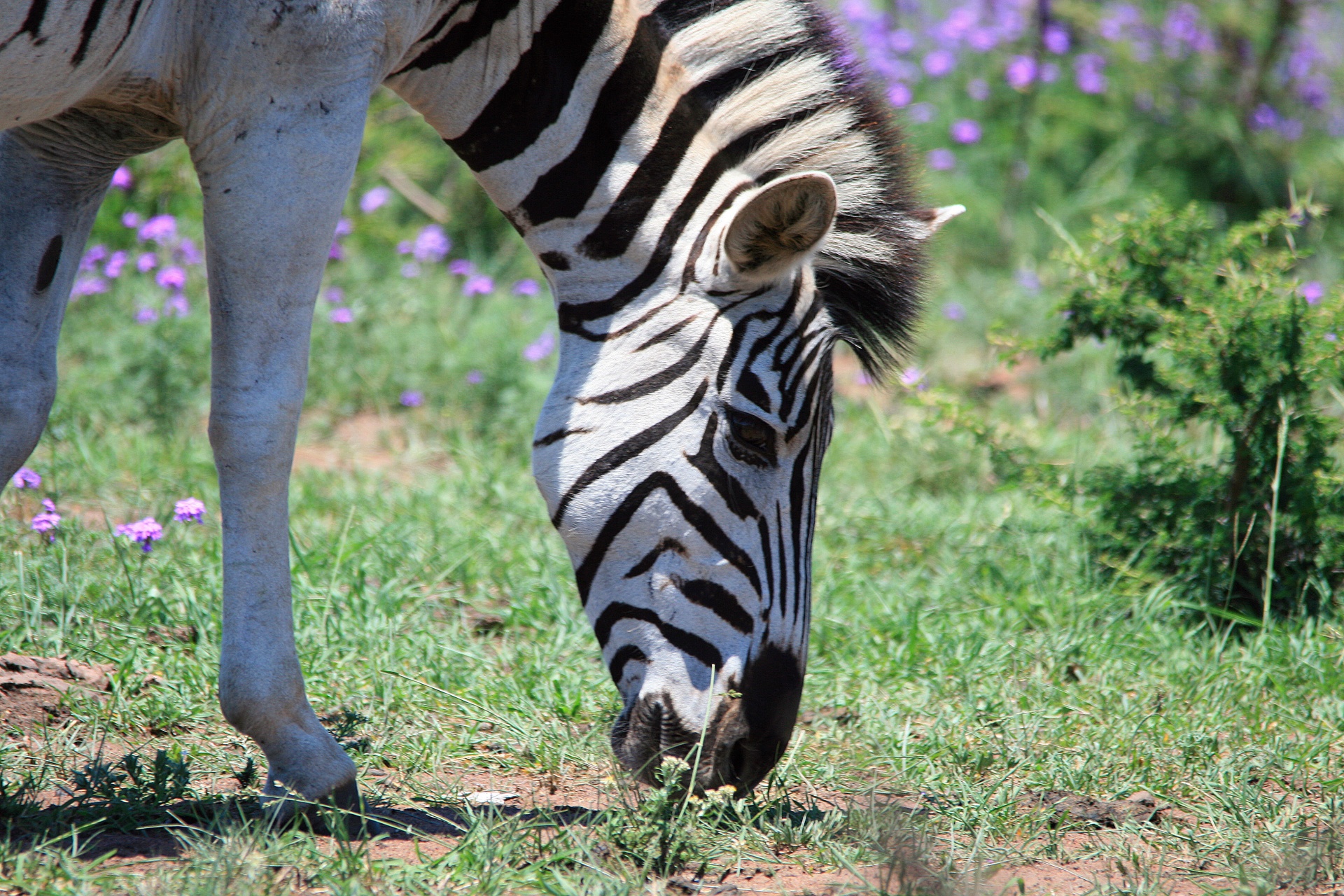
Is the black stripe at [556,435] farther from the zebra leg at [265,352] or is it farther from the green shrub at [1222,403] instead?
the green shrub at [1222,403]

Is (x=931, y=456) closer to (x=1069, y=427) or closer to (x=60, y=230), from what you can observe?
(x=1069, y=427)

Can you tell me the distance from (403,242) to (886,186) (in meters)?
3.84

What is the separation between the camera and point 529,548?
12.7 feet

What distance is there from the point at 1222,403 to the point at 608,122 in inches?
90.1

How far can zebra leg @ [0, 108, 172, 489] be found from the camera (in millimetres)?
2334

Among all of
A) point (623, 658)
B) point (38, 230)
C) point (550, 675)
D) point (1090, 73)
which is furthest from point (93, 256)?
point (1090, 73)

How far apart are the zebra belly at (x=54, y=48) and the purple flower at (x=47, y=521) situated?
1.40 meters

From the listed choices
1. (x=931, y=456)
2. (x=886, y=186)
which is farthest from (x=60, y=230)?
(x=931, y=456)

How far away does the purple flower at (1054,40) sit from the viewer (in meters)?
8.22

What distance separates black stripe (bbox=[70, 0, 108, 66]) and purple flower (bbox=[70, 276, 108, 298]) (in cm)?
325

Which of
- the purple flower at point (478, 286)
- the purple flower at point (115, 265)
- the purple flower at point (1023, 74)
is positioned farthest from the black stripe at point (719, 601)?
the purple flower at point (1023, 74)

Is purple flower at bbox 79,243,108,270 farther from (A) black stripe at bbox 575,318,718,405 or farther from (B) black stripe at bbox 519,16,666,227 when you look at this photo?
(A) black stripe at bbox 575,318,718,405

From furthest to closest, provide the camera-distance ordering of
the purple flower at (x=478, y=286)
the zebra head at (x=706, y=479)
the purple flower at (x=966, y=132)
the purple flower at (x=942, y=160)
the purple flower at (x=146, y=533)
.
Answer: the purple flower at (x=942, y=160)
the purple flower at (x=966, y=132)
the purple flower at (x=478, y=286)
the purple flower at (x=146, y=533)
the zebra head at (x=706, y=479)

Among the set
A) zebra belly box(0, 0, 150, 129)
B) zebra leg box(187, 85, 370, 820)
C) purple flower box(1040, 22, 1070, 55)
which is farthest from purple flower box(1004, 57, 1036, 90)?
zebra belly box(0, 0, 150, 129)
